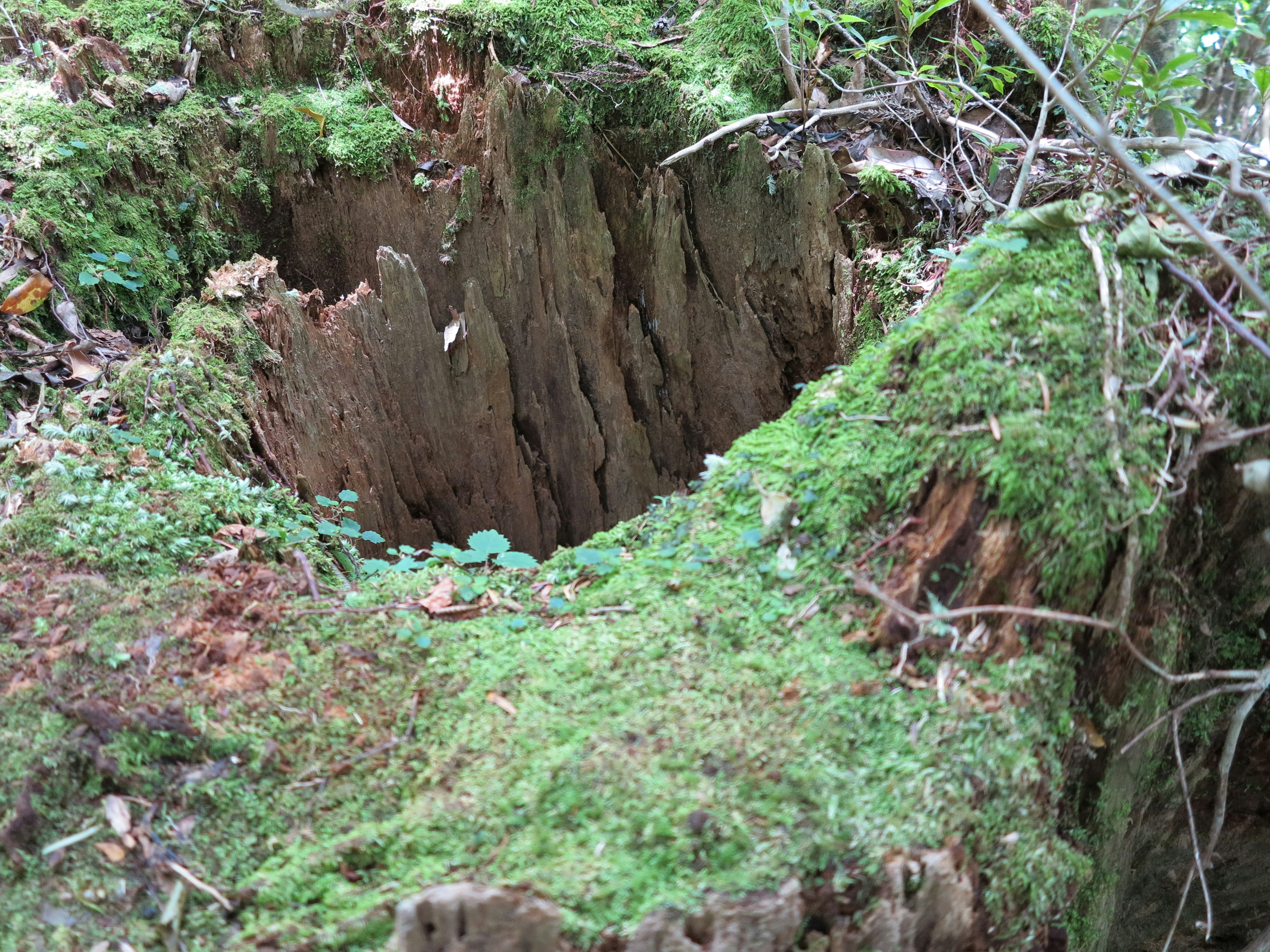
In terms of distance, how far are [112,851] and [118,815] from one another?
81mm

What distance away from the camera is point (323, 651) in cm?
220

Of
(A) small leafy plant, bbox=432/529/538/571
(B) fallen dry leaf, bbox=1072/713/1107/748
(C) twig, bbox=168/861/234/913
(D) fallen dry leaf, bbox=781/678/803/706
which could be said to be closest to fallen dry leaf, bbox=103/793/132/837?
(C) twig, bbox=168/861/234/913

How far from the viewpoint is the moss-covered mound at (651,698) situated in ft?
5.55

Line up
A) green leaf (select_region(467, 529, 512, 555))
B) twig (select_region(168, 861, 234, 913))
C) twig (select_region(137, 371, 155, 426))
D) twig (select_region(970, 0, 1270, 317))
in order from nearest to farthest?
twig (select_region(970, 0, 1270, 317)) < twig (select_region(168, 861, 234, 913)) < green leaf (select_region(467, 529, 512, 555)) < twig (select_region(137, 371, 155, 426))

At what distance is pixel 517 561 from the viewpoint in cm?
261

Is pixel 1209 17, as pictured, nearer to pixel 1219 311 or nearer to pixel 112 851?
pixel 1219 311

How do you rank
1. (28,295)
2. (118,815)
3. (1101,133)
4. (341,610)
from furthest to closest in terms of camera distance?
(28,295)
(341,610)
(118,815)
(1101,133)

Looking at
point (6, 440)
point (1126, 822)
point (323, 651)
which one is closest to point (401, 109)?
point (6, 440)

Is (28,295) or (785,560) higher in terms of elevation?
(28,295)

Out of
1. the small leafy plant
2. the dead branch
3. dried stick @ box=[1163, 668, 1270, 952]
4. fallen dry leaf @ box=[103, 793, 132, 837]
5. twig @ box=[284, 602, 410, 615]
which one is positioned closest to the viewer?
fallen dry leaf @ box=[103, 793, 132, 837]

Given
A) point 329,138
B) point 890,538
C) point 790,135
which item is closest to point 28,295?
point 329,138

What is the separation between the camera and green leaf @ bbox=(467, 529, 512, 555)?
270 cm

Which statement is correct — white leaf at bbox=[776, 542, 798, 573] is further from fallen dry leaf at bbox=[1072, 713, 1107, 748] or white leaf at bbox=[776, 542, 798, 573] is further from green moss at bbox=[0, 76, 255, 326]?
green moss at bbox=[0, 76, 255, 326]

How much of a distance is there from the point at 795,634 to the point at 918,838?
53 cm
